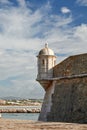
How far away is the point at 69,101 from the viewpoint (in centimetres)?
1920

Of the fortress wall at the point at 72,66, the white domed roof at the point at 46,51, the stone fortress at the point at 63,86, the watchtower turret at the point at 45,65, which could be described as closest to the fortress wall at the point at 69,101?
the stone fortress at the point at 63,86

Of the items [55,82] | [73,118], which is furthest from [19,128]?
[55,82]

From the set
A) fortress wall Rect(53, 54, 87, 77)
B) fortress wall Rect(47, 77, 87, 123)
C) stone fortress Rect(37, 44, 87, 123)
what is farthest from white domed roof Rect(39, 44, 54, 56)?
fortress wall Rect(47, 77, 87, 123)

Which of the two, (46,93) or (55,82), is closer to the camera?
(55,82)

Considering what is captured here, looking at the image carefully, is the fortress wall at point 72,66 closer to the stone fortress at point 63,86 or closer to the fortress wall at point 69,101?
the stone fortress at point 63,86

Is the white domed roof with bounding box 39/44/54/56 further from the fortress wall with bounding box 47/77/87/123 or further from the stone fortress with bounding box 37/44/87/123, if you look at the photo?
the fortress wall with bounding box 47/77/87/123

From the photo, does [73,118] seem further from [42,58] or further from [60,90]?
[42,58]

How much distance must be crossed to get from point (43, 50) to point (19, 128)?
9132mm

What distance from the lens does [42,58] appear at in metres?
22.0

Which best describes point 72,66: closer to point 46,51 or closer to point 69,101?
point 69,101

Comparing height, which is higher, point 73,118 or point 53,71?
point 53,71

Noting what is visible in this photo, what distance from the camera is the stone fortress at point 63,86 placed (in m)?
18.3

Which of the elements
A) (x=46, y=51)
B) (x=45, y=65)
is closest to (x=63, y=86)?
(x=45, y=65)

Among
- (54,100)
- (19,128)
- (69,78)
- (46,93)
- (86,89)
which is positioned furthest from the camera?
(46,93)
